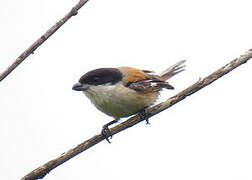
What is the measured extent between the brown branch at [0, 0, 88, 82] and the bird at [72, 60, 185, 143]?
192 cm

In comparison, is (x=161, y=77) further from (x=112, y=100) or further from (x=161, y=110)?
(x=161, y=110)

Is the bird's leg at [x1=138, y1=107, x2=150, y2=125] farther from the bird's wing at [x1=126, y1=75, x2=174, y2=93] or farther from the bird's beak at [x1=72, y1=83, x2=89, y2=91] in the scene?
the bird's beak at [x1=72, y1=83, x2=89, y2=91]

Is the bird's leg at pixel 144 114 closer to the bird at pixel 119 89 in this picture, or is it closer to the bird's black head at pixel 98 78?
the bird at pixel 119 89

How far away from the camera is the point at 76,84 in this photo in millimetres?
5414

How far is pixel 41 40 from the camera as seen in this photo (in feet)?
10.9

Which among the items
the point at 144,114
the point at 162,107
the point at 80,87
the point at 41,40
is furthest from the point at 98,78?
the point at 41,40

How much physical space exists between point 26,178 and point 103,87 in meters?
2.36

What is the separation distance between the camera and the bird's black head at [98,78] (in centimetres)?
545

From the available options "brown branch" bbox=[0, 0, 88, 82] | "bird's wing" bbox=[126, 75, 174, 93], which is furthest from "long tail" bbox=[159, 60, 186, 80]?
"brown branch" bbox=[0, 0, 88, 82]

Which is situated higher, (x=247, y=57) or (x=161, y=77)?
(x=161, y=77)

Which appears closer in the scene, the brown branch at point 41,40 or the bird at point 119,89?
the brown branch at point 41,40

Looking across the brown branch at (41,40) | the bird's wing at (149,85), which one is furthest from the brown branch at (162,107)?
the bird's wing at (149,85)

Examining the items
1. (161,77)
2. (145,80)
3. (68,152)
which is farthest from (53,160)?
(161,77)

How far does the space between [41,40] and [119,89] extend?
2458mm
